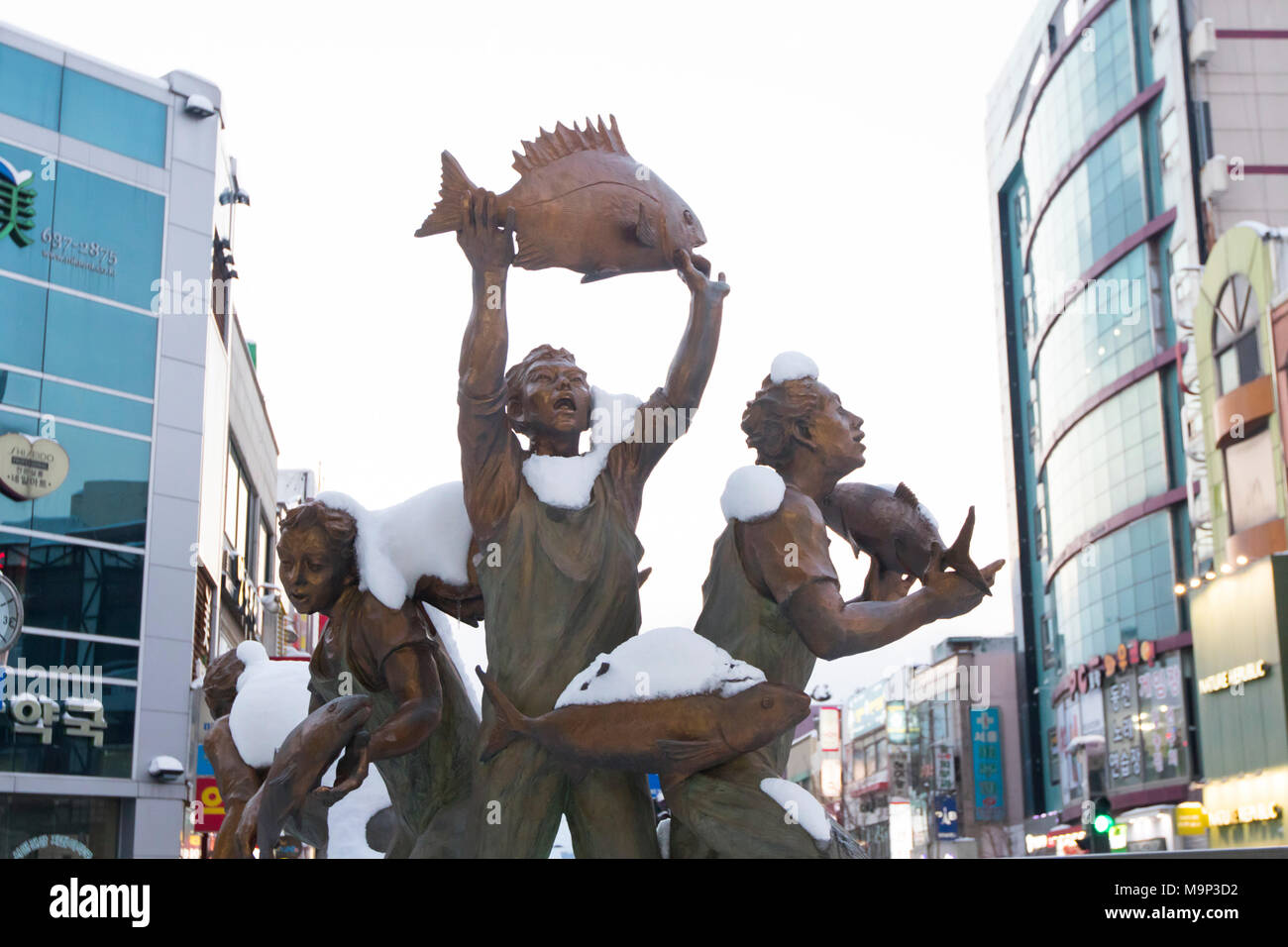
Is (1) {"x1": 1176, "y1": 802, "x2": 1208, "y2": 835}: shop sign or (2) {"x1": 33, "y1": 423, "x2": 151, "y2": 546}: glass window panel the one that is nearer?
(2) {"x1": 33, "y1": 423, "x2": 151, "y2": 546}: glass window panel

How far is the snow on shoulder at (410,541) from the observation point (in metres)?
3.91

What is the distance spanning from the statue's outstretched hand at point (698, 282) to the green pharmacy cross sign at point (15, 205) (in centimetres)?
1959

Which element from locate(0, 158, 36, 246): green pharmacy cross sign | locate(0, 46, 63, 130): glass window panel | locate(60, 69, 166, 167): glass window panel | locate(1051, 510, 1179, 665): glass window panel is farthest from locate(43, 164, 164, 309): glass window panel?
locate(1051, 510, 1179, 665): glass window panel

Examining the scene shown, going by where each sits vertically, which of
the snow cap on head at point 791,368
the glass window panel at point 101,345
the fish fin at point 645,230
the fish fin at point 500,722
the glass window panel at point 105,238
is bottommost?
the fish fin at point 500,722

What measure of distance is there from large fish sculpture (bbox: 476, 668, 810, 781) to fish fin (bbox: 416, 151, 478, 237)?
1.38 meters

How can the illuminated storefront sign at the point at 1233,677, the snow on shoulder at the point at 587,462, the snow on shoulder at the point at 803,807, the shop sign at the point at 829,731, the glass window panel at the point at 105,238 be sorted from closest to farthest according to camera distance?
the snow on shoulder at the point at 803,807 → the snow on shoulder at the point at 587,462 → the glass window panel at the point at 105,238 → the illuminated storefront sign at the point at 1233,677 → the shop sign at the point at 829,731

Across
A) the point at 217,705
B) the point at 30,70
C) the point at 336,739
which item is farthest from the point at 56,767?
the point at 336,739

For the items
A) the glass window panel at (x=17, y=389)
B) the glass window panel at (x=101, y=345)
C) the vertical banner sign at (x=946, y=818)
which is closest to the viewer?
the glass window panel at (x=17, y=389)

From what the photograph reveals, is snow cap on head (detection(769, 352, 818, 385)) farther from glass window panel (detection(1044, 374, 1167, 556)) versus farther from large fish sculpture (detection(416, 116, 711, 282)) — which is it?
glass window panel (detection(1044, 374, 1167, 556))

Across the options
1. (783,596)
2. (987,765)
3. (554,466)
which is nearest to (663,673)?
(783,596)

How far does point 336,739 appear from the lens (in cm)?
377

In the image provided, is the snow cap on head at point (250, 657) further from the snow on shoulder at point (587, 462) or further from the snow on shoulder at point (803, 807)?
the snow on shoulder at point (803, 807)

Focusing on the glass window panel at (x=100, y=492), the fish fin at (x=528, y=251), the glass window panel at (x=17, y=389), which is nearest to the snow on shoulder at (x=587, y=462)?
the fish fin at (x=528, y=251)

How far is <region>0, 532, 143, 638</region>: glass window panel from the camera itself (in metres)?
20.3
